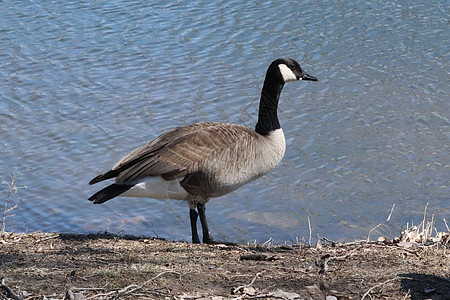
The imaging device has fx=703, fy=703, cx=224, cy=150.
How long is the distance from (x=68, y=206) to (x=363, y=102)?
4567 millimetres

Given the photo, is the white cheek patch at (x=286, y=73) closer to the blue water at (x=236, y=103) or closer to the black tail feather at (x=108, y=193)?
the blue water at (x=236, y=103)

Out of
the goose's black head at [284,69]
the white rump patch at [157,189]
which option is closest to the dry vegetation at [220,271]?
the white rump patch at [157,189]

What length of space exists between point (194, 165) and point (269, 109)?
1150 millimetres

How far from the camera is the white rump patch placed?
20.0 feet

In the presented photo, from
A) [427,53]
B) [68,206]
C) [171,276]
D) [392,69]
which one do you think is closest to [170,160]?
[171,276]

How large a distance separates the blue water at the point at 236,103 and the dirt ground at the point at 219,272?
1.73 meters

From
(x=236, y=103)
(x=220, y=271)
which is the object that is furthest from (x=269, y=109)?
(x=236, y=103)

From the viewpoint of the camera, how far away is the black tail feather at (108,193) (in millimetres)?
5904

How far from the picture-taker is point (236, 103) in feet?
34.2

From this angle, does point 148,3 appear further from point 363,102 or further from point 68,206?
point 68,206

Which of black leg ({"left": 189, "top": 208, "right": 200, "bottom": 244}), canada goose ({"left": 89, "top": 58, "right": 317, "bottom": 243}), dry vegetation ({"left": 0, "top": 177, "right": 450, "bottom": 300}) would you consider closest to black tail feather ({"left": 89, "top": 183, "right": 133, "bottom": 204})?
canada goose ({"left": 89, "top": 58, "right": 317, "bottom": 243})

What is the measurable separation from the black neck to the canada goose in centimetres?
26

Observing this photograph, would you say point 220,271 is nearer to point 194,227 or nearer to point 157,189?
point 157,189

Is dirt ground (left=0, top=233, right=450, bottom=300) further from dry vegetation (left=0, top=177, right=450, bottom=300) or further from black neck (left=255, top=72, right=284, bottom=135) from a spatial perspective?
black neck (left=255, top=72, right=284, bottom=135)
